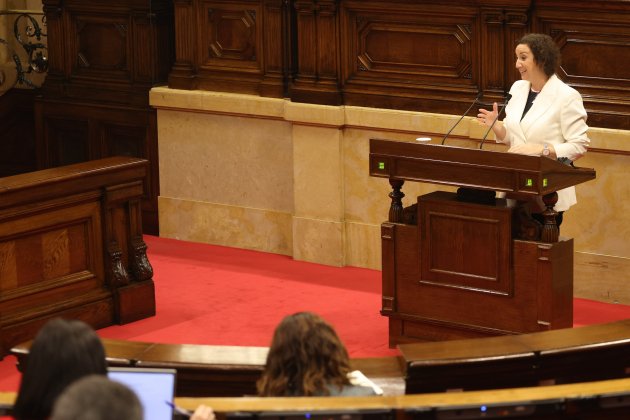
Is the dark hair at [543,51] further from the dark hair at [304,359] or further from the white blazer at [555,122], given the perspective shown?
the dark hair at [304,359]

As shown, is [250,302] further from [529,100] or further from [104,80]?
[104,80]

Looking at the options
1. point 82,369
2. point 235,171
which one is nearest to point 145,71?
point 235,171

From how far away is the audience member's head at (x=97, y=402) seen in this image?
8.32ft

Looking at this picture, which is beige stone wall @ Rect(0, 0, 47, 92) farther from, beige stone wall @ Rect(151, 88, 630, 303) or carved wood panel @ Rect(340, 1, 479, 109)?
carved wood panel @ Rect(340, 1, 479, 109)

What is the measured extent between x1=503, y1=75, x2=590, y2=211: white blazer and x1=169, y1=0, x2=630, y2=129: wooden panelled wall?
1212mm

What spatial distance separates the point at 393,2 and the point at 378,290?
1.94 metres

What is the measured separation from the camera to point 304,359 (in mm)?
3830

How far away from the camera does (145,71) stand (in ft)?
32.8

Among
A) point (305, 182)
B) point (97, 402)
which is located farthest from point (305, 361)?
point (305, 182)

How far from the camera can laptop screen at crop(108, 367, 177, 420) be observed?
371 cm

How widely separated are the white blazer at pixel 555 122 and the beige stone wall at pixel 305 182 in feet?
3.97

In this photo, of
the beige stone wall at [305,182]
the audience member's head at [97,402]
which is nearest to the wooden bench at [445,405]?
the audience member's head at [97,402]

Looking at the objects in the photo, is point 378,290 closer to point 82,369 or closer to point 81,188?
point 81,188

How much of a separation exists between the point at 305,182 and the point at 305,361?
17.8 feet
